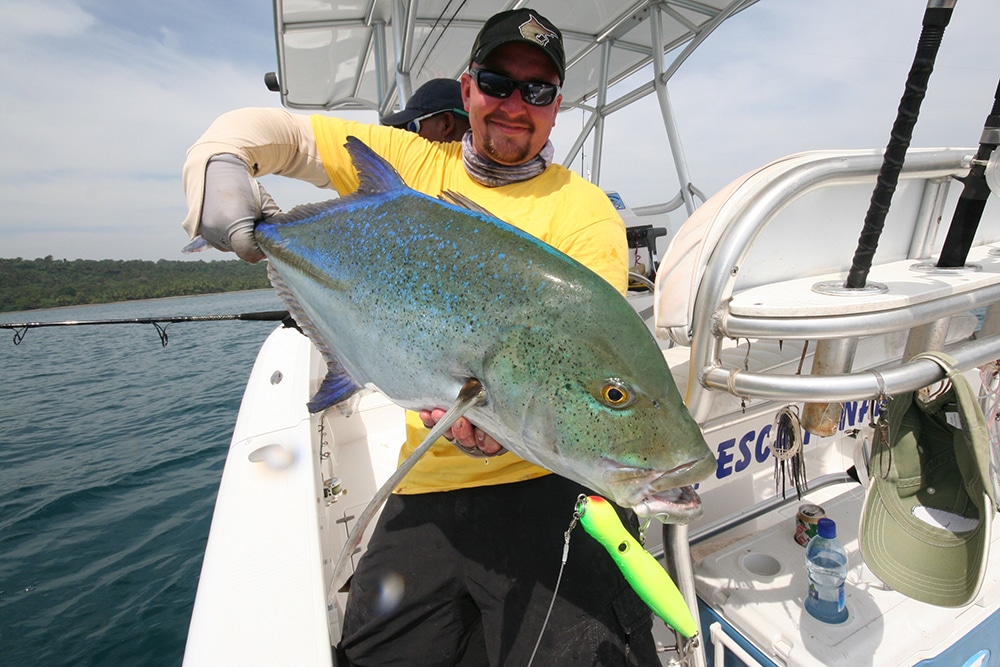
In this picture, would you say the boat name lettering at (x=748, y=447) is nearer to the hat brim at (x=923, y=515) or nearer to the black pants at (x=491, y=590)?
the hat brim at (x=923, y=515)

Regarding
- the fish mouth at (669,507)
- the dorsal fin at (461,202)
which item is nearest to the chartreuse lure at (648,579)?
the fish mouth at (669,507)

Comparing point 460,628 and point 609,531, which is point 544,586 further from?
point 609,531

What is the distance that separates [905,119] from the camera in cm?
131

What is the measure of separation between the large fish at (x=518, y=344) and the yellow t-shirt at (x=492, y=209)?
54 centimetres

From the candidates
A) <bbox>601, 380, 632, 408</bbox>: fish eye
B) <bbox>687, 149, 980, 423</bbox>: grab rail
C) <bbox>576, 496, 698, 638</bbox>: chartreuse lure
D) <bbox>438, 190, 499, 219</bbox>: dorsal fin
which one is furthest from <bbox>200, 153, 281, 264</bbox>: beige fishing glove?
<bbox>687, 149, 980, 423</bbox>: grab rail

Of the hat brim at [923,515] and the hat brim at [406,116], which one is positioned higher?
the hat brim at [406,116]

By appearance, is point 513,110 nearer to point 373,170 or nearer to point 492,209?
point 492,209

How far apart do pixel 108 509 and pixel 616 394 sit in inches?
326

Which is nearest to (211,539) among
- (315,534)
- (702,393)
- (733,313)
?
(315,534)

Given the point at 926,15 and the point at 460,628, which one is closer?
the point at 926,15

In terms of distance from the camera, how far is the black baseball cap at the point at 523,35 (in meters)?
1.68

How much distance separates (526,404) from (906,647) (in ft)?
5.96

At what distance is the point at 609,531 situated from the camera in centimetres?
128

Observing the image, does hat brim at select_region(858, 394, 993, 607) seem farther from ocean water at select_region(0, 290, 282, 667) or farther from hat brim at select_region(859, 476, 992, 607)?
ocean water at select_region(0, 290, 282, 667)
